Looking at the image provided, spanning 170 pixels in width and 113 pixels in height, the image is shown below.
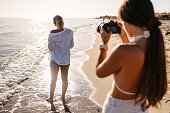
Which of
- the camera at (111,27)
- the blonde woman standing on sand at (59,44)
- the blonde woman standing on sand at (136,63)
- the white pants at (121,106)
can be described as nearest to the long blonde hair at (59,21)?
the blonde woman standing on sand at (59,44)

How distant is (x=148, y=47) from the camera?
1.41 metres

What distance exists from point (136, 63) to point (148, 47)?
162 millimetres

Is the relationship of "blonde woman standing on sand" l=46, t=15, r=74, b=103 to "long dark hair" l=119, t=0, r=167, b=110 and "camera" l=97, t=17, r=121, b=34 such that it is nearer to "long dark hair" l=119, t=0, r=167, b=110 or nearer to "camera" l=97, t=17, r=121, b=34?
"camera" l=97, t=17, r=121, b=34

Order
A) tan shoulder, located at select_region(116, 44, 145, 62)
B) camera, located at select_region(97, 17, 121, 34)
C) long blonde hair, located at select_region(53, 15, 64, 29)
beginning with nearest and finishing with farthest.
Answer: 1. tan shoulder, located at select_region(116, 44, 145, 62)
2. camera, located at select_region(97, 17, 121, 34)
3. long blonde hair, located at select_region(53, 15, 64, 29)

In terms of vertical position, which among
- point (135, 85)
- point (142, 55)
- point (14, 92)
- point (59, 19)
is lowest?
point (14, 92)

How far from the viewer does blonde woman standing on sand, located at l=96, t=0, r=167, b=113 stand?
4.47 ft

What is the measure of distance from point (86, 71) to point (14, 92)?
9.52 ft

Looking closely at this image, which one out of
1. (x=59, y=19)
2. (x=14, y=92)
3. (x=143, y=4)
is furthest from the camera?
(x=14, y=92)

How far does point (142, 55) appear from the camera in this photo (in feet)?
4.50

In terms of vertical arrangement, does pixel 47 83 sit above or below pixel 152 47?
below

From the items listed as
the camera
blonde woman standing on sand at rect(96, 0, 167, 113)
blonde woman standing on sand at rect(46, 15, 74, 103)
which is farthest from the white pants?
blonde woman standing on sand at rect(46, 15, 74, 103)

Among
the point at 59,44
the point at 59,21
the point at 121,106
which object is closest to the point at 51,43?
the point at 59,44

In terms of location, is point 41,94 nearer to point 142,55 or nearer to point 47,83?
point 47,83

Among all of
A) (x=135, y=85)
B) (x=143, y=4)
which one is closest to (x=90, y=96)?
(x=135, y=85)
